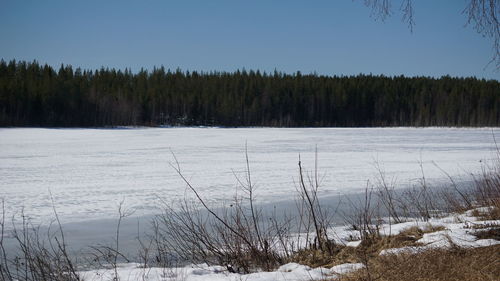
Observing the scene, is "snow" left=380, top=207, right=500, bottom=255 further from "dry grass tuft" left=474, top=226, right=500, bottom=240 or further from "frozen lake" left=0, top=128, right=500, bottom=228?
"frozen lake" left=0, top=128, right=500, bottom=228

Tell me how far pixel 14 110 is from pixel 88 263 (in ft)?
232

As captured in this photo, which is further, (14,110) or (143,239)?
(14,110)

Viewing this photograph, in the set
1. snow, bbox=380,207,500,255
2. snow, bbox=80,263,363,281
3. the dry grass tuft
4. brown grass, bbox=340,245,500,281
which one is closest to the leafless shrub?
snow, bbox=80,263,363,281

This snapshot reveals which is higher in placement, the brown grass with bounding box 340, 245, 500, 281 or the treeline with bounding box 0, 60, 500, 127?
the treeline with bounding box 0, 60, 500, 127

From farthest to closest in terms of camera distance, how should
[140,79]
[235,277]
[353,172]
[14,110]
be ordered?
[140,79], [14,110], [353,172], [235,277]

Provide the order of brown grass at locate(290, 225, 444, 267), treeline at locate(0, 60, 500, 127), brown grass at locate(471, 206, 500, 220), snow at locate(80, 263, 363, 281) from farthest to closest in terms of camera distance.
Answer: treeline at locate(0, 60, 500, 127) < brown grass at locate(471, 206, 500, 220) < brown grass at locate(290, 225, 444, 267) < snow at locate(80, 263, 363, 281)

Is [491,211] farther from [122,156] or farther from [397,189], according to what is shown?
[122,156]

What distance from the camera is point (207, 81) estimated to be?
10681cm

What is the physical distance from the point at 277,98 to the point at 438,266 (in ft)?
307

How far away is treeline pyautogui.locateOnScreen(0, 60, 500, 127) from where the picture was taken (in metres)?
89.2

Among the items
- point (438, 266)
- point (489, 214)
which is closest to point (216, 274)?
point (438, 266)

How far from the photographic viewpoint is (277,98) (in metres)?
96.8

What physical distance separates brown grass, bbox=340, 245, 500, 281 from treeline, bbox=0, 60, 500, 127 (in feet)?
254

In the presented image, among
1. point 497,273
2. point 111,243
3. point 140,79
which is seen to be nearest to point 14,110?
point 140,79
